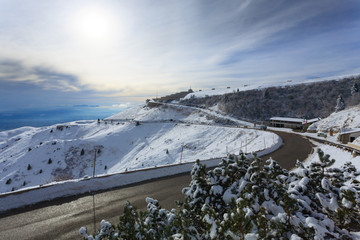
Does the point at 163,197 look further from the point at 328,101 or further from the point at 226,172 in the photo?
the point at 328,101

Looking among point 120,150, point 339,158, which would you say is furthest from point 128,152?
point 339,158

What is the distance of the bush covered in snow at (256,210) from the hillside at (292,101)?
6684 cm

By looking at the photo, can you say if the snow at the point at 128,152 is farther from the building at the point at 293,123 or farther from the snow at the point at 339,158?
the building at the point at 293,123

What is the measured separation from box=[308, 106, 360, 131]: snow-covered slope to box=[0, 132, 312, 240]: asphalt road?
4330 cm

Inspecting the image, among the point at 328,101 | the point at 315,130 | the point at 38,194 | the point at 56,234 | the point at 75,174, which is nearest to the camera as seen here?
the point at 56,234

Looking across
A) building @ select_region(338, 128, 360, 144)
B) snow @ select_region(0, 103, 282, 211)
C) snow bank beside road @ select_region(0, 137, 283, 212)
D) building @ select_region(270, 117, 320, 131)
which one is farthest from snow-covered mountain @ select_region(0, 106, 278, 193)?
building @ select_region(270, 117, 320, 131)

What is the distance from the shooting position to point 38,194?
8117 mm

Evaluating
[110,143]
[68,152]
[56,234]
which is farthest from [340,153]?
[68,152]

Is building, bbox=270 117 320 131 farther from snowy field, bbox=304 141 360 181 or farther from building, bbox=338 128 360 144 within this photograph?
snowy field, bbox=304 141 360 181

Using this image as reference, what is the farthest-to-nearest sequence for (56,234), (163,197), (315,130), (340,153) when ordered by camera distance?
(315,130) → (340,153) → (163,197) → (56,234)

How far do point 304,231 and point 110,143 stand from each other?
1980 inches

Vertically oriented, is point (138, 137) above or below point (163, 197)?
below

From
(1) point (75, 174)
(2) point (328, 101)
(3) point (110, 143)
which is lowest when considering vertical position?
(1) point (75, 174)

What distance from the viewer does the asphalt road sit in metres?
6.19
